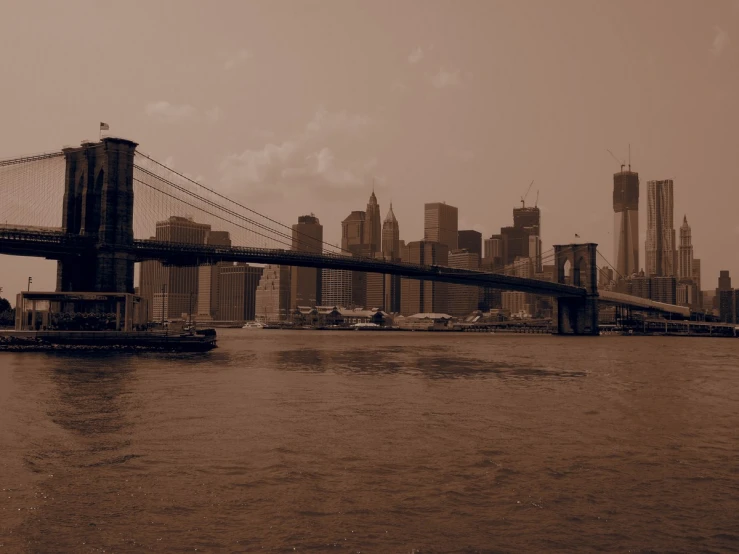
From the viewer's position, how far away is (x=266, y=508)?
44.0 ft

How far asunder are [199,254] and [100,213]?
1319 centimetres

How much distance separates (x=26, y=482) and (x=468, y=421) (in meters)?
14.3

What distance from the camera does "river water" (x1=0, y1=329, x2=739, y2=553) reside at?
12.0 metres

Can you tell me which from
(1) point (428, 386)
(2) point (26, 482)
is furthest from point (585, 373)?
(2) point (26, 482)

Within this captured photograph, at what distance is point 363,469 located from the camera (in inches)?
651

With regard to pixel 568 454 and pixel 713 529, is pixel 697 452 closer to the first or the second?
pixel 568 454

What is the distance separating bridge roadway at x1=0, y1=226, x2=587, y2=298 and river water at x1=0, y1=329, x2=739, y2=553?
4139cm

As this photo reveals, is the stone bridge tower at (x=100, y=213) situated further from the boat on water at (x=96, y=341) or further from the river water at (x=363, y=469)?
the river water at (x=363, y=469)

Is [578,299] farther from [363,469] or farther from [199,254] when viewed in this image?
[363,469]

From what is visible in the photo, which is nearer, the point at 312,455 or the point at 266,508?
the point at 266,508

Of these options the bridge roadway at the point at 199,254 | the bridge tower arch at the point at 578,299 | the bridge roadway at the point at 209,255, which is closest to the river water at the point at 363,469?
the bridge roadway at the point at 199,254

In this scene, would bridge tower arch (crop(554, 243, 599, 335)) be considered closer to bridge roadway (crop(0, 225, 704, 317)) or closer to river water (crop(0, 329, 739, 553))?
bridge roadway (crop(0, 225, 704, 317))

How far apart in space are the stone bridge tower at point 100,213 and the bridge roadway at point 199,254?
1.34 metres

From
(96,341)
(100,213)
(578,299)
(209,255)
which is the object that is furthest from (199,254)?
(578,299)
